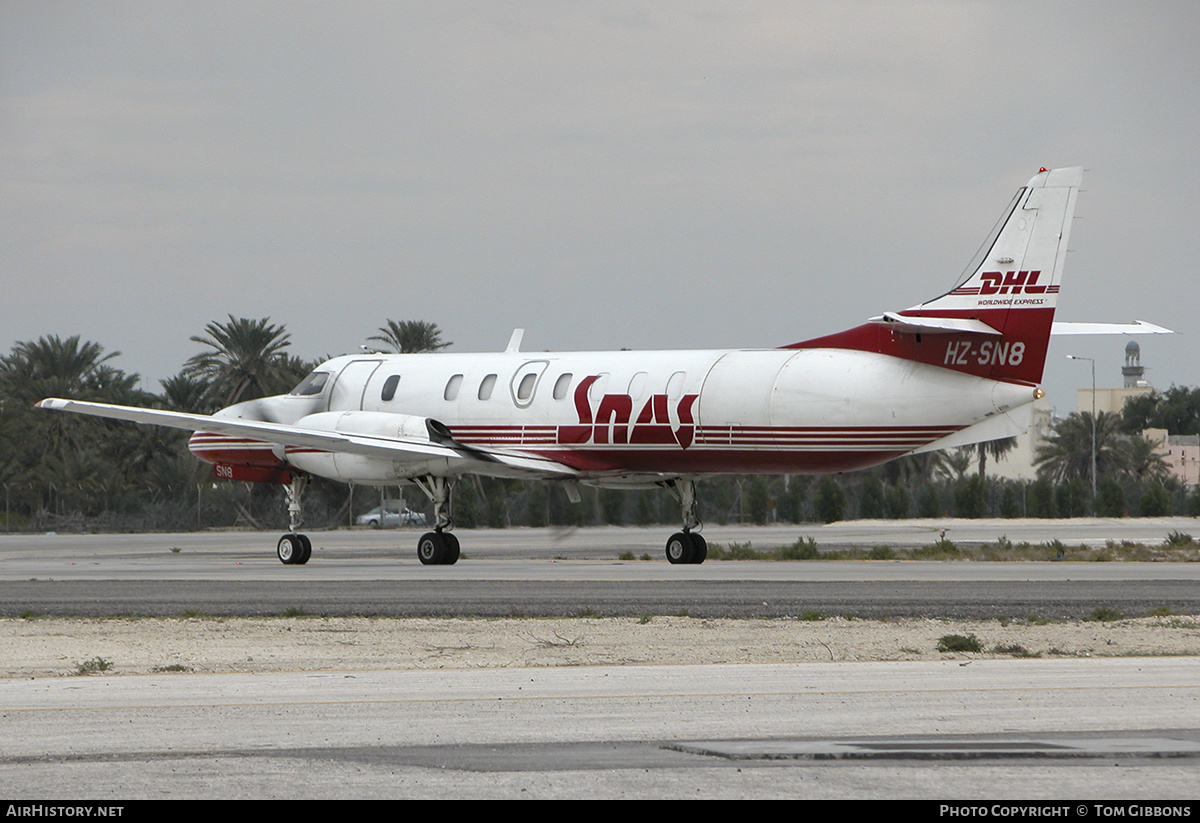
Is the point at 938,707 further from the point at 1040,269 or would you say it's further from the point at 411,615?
the point at 1040,269

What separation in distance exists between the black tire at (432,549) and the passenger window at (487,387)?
3673mm

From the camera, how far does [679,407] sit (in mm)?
29312

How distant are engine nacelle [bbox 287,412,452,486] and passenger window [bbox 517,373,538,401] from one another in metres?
1.82

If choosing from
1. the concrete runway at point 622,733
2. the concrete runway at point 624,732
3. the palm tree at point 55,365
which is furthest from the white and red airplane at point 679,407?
the palm tree at point 55,365

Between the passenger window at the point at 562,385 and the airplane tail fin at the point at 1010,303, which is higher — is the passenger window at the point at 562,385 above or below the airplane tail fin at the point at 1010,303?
below

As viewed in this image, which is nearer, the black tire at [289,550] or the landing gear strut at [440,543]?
the landing gear strut at [440,543]

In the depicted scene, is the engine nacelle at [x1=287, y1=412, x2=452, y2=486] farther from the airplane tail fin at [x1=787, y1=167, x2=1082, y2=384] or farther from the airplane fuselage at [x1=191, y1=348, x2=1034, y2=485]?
the airplane tail fin at [x1=787, y1=167, x2=1082, y2=384]

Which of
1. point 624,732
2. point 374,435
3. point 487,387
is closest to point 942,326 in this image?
point 487,387

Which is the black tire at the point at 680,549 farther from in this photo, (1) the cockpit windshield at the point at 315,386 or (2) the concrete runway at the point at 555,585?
(1) the cockpit windshield at the point at 315,386

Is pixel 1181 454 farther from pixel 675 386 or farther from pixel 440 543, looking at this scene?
pixel 440 543

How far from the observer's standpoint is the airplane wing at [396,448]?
98.6ft

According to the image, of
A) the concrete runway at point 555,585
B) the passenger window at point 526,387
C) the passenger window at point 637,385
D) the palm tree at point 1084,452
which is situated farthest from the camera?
the palm tree at point 1084,452
